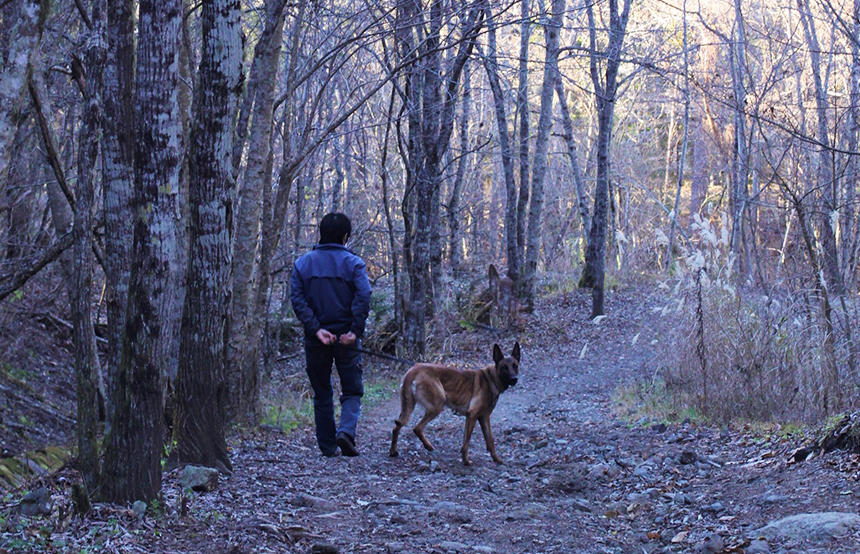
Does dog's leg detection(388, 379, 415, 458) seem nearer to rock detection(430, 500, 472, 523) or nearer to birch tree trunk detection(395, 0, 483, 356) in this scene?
rock detection(430, 500, 472, 523)

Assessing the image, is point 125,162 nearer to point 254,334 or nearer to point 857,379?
point 254,334

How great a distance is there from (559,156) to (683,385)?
26.4 m

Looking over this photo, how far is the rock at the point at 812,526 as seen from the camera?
16.1 feet

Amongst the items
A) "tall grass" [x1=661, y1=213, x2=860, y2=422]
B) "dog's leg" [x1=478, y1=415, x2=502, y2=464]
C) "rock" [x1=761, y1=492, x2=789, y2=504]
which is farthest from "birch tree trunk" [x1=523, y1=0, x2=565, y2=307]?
"rock" [x1=761, y1=492, x2=789, y2=504]

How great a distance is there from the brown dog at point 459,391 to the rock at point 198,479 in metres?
2.36

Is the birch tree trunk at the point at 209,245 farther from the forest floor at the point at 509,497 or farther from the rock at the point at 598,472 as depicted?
the rock at the point at 598,472

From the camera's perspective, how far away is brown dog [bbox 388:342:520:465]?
840cm

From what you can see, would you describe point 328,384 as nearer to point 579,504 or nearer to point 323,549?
point 579,504

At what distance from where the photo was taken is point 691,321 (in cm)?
1035

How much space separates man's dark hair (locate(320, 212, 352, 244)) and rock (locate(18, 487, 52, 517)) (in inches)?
A: 139

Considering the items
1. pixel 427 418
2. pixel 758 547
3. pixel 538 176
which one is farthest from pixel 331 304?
pixel 538 176

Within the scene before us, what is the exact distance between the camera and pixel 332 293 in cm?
785

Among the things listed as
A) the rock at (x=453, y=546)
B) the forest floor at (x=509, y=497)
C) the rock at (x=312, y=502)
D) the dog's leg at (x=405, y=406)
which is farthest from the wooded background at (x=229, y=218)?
the rock at (x=453, y=546)

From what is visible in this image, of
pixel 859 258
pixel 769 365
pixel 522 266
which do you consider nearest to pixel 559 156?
pixel 522 266
